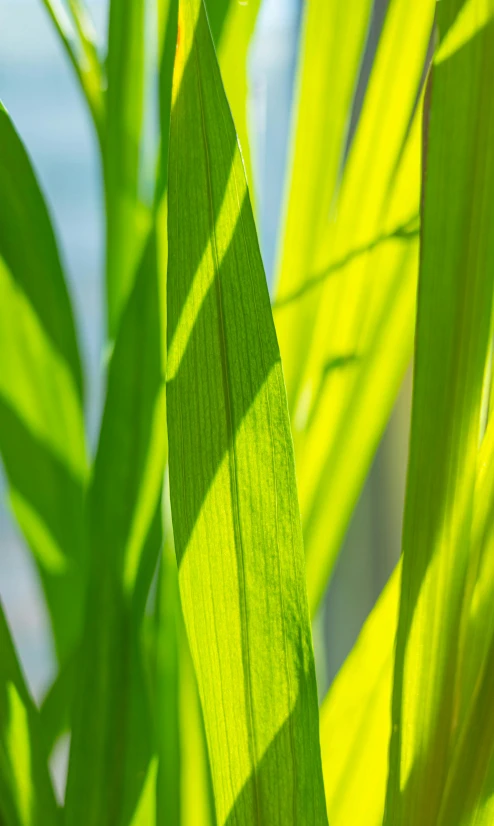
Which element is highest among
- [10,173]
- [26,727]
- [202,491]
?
[10,173]

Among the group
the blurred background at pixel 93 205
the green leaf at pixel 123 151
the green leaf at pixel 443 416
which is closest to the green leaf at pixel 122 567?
the green leaf at pixel 123 151

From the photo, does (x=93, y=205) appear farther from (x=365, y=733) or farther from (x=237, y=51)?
(x=365, y=733)

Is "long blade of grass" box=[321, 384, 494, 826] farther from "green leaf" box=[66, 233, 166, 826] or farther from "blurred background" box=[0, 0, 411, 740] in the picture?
"blurred background" box=[0, 0, 411, 740]

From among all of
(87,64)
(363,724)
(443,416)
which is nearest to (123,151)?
(87,64)

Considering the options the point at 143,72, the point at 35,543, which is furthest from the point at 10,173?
the point at 35,543

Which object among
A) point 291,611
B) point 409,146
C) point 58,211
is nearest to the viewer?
point 291,611

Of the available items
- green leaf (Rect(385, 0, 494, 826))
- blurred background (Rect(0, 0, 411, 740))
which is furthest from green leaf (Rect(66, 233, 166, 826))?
blurred background (Rect(0, 0, 411, 740))

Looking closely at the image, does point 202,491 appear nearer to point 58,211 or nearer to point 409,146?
point 409,146
